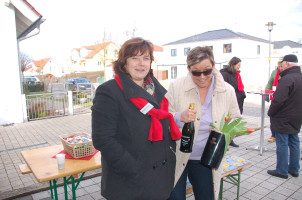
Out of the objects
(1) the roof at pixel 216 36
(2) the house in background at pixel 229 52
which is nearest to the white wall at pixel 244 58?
(2) the house in background at pixel 229 52

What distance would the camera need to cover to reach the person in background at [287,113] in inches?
140

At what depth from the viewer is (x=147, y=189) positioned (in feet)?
5.50

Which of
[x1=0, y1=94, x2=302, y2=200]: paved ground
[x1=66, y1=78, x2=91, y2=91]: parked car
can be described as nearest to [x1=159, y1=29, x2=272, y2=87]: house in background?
[x1=66, y1=78, x2=91, y2=91]: parked car

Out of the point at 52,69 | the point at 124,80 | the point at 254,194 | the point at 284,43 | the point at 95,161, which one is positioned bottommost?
the point at 254,194

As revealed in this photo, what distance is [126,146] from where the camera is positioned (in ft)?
5.32

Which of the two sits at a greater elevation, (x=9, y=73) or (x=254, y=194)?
(x=9, y=73)

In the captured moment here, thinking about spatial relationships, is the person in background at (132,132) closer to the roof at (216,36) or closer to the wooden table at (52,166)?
the wooden table at (52,166)

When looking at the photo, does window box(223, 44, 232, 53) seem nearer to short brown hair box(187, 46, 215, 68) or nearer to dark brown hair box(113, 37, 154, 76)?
short brown hair box(187, 46, 215, 68)

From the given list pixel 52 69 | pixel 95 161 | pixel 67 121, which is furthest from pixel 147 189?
pixel 52 69

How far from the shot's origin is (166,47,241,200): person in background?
6.89ft

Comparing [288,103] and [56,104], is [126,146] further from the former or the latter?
[56,104]

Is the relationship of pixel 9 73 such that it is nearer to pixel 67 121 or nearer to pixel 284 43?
pixel 67 121

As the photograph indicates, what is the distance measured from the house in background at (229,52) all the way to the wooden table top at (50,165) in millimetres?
23706

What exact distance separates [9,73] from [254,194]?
27.5 feet
